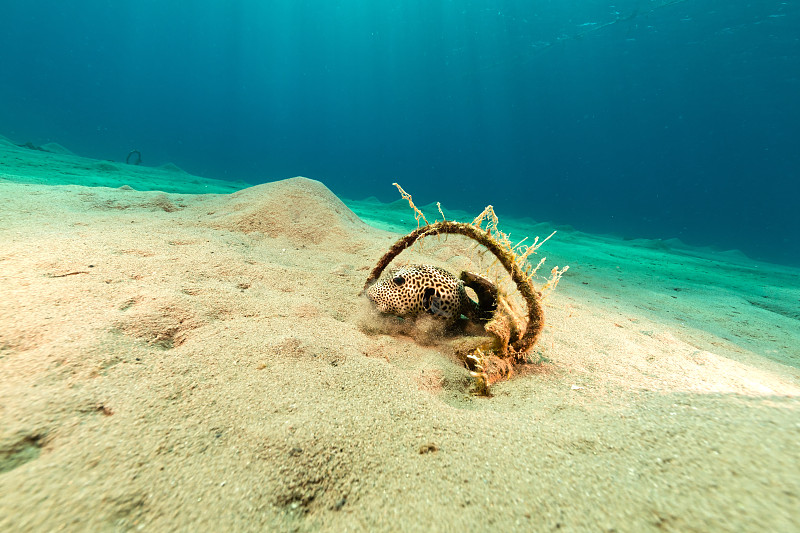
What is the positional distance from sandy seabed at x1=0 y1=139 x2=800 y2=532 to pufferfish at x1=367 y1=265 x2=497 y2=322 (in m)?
0.27

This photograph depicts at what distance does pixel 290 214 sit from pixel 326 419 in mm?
4953

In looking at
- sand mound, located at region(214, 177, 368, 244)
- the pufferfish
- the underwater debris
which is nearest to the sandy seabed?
the underwater debris

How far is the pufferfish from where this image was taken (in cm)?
271

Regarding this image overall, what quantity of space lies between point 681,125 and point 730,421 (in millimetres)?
105001

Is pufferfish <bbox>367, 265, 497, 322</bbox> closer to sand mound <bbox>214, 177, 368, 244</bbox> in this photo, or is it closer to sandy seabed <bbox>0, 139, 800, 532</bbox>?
sandy seabed <bbox>0, 139, 800, 532</bbox>

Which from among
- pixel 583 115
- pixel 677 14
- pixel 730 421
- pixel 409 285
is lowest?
pixel 730 421

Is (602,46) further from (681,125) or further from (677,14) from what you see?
(681,125)

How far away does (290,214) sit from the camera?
5734mm

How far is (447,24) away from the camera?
2432 inches

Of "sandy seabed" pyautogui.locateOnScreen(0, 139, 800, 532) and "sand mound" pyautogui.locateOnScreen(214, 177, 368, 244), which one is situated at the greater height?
"sand mound" pyautogui.locateOnScreen(214, 177, 368, 244)

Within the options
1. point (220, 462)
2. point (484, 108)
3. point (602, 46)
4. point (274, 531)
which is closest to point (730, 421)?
point (274, 531)

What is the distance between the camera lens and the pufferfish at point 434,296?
2.71 metres

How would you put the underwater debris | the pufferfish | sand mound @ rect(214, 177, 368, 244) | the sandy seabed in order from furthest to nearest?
sand mound @ rect(214, 177, 368, 244) < the pufferfish < the underwater debris < the sandy seabed

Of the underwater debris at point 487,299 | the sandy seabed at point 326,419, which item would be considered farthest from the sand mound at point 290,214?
the underwater debris at point 487,299
